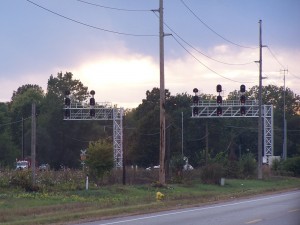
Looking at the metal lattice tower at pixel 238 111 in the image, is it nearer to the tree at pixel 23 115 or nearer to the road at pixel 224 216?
the road at pixel 224 216

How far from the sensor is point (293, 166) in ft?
222

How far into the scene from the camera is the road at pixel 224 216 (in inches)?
928

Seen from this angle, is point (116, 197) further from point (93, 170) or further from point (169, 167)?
point (169, 167)

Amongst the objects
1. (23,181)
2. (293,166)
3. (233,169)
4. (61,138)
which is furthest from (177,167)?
(61,138)

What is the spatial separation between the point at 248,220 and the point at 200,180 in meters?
27.4

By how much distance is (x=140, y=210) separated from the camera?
96.5 ft

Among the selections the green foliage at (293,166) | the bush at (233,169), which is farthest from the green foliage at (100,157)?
the green foliage at (293,166)

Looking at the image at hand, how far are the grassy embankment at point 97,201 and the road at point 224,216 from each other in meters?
1.45

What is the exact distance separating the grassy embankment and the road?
1446 millimetres

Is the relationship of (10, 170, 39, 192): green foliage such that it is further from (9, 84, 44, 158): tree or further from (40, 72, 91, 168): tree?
(9, 84, 44, 158): tree

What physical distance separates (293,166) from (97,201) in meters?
38.4

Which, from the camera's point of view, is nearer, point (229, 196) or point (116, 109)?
point (229, 196)

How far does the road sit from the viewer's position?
23.6m

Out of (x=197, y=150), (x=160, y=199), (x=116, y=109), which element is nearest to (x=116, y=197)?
(x=160, y=199)
